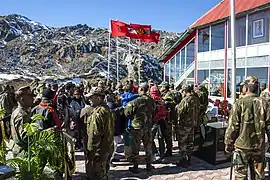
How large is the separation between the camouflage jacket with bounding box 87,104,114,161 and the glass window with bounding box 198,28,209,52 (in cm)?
1455

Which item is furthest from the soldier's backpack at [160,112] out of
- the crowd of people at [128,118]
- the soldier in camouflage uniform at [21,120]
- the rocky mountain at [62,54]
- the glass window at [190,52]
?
the rocky mountain at [62,54]

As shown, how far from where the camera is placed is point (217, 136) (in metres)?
6.79

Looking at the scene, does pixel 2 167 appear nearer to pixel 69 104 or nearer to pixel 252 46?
pixel 69 104

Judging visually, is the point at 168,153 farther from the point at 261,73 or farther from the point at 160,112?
the point at 261,73

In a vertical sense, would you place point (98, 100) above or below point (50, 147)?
above

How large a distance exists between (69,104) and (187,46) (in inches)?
555

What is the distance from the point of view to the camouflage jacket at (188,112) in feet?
21.7

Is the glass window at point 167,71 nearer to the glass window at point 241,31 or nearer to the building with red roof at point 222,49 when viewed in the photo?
the building with red roof at point 222,49

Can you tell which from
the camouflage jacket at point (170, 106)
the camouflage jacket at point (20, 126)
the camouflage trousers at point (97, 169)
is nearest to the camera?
the camouflage jacket at point (20, 126)

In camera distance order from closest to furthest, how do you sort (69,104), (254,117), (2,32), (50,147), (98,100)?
(50,147)
(254,117)
(98,100)
(69,104)
(2,32)

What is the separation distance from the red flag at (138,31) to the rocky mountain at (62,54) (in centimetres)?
573

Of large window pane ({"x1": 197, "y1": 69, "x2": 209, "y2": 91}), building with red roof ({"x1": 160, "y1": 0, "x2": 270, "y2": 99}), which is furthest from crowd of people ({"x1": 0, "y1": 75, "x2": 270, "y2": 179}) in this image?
large window pane ({"x1": 197, "y1": 69, "x2": 209, "y2": 91})

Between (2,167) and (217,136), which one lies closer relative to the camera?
(2,167)

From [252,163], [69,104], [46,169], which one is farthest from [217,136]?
[46,169]
